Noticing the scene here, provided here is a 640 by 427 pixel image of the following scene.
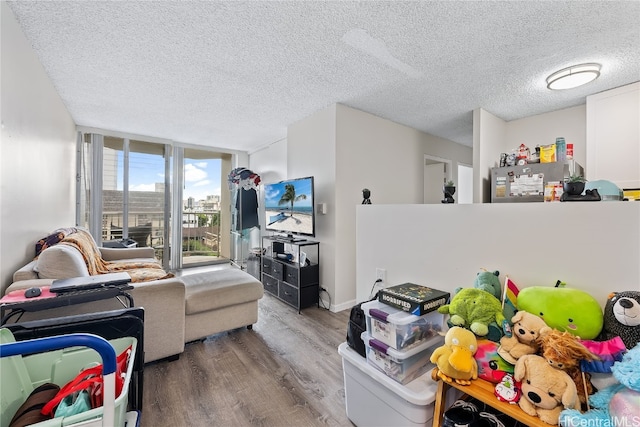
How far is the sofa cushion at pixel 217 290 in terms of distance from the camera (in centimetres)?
215

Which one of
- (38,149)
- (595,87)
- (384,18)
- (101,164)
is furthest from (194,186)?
(595,87)

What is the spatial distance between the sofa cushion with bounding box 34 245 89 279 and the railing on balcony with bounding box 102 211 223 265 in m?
3.00

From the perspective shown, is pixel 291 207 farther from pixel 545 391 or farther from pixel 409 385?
pixel 545 391

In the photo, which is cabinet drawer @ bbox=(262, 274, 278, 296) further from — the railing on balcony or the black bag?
the railing on balcony

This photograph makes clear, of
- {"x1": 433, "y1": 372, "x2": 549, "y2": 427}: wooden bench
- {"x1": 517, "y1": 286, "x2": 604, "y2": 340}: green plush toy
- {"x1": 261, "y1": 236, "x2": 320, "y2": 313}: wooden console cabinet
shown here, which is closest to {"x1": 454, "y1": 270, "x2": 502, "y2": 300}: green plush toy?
{"x1": 517, "y1": 286, "x2": 604, "y2": 340}: green plush toy

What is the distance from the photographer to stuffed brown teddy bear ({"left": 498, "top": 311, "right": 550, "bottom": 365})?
91 cm

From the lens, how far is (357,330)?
1362mm

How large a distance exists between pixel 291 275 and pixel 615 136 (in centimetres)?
371

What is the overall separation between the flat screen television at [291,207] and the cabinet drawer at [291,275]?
0.46 m

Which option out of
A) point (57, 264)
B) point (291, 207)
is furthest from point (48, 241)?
point (291, 207)

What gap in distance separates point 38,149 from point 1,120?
2.90 feet

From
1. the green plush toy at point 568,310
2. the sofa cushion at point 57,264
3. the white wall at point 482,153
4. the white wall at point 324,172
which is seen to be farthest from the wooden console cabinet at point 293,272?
the green plush toy at point 568,310

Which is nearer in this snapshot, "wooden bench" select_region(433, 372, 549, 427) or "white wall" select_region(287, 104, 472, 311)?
"wooden bench" select_region(433, 372, 549, 427)

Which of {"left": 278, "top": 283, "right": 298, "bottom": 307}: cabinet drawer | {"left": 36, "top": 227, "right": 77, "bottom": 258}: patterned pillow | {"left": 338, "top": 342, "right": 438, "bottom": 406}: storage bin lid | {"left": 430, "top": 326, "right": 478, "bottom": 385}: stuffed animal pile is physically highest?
{"left": 36, "top": 227, "right": 77, "bottom": 258}: patterned pillow
